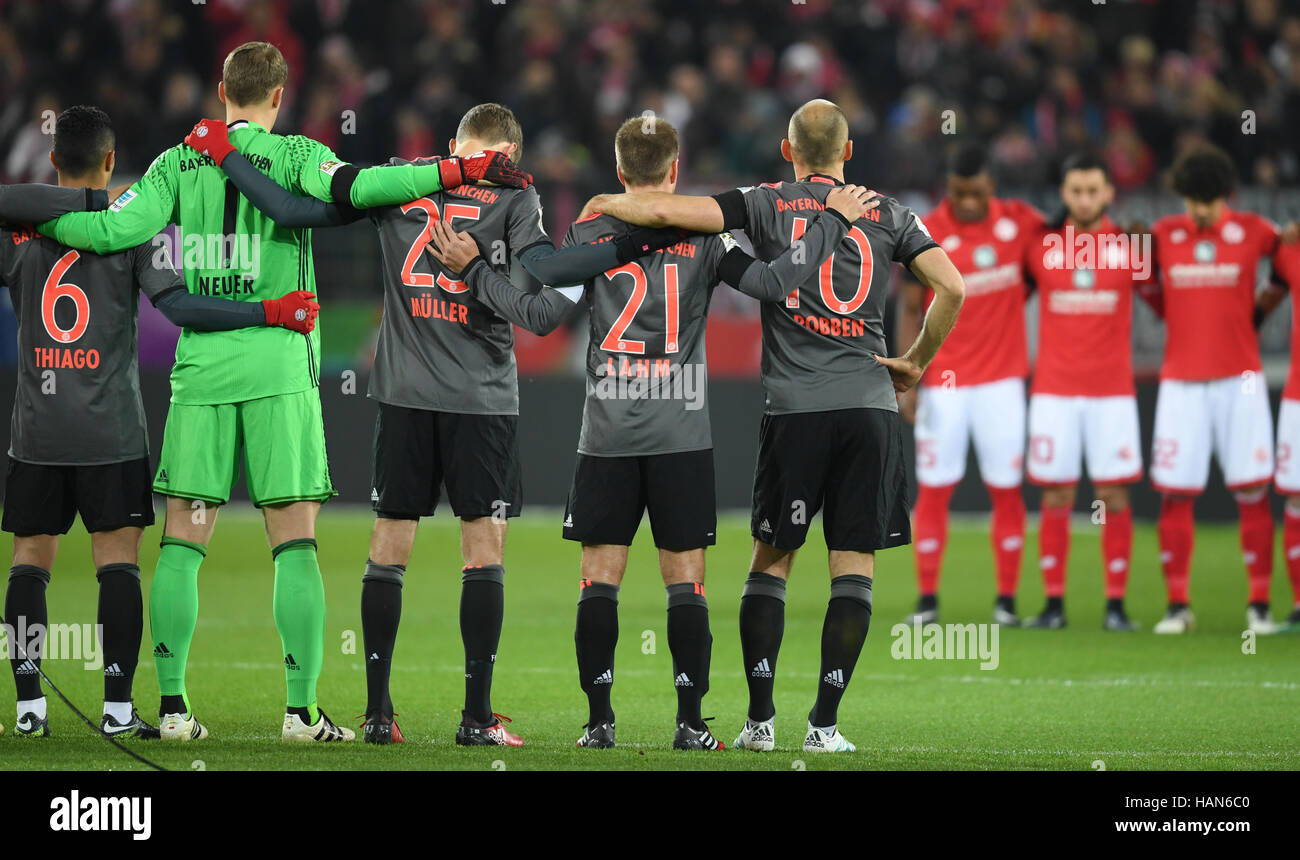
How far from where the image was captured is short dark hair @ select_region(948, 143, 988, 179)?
9492mm

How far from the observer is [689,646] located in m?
5.67

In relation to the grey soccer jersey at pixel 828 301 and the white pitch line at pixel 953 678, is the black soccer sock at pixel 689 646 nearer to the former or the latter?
the grey soccer jersey at pixel 828 301

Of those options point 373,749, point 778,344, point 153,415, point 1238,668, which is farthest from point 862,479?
point 153,415

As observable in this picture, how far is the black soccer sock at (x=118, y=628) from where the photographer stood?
5918 mm

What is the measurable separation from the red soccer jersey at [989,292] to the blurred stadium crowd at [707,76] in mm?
5660

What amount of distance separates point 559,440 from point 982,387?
626 cm

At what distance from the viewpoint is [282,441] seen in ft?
19.0

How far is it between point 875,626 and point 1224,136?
337 inches

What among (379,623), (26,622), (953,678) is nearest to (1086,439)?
(953,678)

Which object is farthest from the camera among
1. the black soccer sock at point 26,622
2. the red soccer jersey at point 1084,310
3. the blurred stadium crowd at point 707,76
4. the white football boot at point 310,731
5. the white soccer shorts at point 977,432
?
the blurred stadium crowd at point 707,76

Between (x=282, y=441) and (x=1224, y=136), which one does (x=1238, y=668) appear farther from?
(x=1224, y=136)

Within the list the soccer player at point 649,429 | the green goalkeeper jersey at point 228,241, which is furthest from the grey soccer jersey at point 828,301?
the green goalkeeper jersey at point 228,241

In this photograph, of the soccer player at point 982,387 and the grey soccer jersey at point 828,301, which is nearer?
the grey soccer jersey at point 828,301

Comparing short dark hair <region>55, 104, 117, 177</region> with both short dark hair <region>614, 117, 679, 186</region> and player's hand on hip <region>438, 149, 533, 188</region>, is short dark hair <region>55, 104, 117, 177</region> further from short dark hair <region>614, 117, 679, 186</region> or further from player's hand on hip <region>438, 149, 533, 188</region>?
short dark hair <region>614, 117, 679, 186</region>
